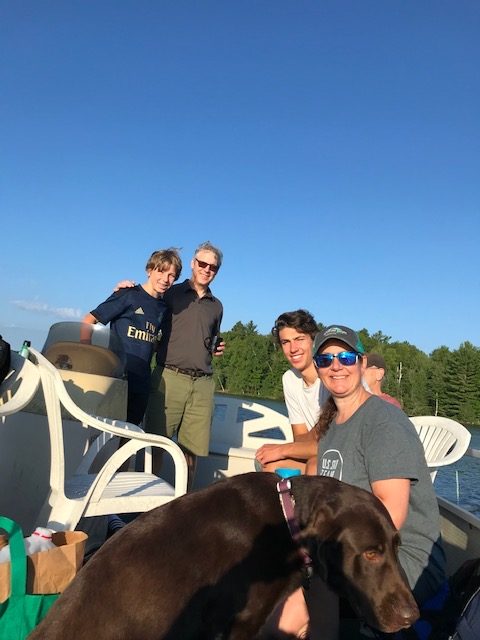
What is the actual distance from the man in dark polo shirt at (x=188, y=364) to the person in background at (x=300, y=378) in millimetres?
1018

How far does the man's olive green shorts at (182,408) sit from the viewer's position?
488 cm

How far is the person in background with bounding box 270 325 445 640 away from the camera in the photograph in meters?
2.27

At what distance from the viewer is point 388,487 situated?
7.47ft

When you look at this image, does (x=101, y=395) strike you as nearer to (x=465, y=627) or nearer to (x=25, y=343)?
(x=25, y=343)

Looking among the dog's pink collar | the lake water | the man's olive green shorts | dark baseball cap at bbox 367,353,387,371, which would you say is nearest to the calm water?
the lake water

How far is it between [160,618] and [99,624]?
215mm

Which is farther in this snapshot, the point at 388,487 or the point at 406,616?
the point at 388,487

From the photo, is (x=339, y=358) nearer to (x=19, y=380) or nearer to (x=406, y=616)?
(x=406, y=616)

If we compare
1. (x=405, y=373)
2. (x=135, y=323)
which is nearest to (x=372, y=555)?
(x=135, y=323)

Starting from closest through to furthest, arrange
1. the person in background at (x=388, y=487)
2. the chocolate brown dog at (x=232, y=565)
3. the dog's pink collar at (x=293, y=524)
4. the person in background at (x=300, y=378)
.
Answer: the chocolate brown dog at (x=232, y=565) → the dog's pink collar at (x=293, y=524) → the person in background at (x=388, y=487) → the person in background at (x=300, y=378)

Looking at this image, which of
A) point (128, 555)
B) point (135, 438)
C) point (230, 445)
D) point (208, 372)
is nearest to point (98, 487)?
point (135, 438)

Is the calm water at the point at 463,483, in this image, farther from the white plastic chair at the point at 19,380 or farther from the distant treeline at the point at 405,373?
the distant treeline at the point at 405,373

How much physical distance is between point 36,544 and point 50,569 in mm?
115

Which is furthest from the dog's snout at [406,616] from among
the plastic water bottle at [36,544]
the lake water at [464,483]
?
the lake water at [464,483]
